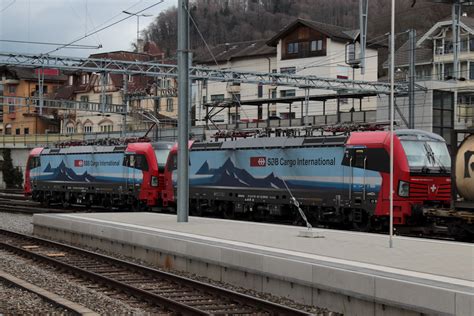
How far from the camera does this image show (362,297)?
9.01 m

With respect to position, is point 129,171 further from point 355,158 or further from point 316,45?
point 316,45

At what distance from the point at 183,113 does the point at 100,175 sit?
1611 cm

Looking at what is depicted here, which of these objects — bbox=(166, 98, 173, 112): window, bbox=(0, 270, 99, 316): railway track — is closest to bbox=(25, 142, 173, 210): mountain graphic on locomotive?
bbox=(0, 270, 99, 316): railway track

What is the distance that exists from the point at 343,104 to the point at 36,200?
32660mm

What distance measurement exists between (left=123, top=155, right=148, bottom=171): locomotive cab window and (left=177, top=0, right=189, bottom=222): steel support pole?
1212 cm

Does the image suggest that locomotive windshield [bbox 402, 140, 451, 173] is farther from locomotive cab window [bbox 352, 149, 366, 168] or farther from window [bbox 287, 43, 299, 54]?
window [bbox 287, 43, 299, 54]

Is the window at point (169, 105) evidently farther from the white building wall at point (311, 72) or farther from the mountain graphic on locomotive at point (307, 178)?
the mountain graphic on locomotive at point (307, 178)

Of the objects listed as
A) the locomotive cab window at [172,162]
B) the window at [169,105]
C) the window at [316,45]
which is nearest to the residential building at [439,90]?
the window at [316,45]

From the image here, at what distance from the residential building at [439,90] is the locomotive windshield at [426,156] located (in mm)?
6696

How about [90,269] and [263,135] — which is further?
[263,135]

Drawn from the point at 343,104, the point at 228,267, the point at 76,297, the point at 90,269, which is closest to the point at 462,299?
the point at 228,267

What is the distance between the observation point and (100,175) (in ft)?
109

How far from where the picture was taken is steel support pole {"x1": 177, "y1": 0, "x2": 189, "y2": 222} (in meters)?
18.0

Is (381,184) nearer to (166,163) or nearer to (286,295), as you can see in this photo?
(286,295)
